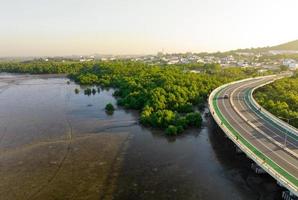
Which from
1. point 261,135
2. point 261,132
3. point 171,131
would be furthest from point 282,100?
point 171,131

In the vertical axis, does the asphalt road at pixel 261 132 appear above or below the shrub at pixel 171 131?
above

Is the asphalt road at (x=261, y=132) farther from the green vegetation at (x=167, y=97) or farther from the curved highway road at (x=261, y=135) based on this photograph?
the green vegetation at (x=167, y=97)

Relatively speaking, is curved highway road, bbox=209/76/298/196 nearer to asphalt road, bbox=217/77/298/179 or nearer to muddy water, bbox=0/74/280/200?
asphalt road, bbox=217/77/298/179

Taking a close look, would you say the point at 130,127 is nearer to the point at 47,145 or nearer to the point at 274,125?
the point at 47,145

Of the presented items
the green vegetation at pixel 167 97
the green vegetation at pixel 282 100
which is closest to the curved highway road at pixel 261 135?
the green vegetation at pixel 282 100

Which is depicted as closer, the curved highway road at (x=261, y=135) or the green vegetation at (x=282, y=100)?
the curved highway road at (x=261, y=135)

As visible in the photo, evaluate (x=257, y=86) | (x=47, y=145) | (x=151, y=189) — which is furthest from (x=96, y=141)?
(x=257, y=86)

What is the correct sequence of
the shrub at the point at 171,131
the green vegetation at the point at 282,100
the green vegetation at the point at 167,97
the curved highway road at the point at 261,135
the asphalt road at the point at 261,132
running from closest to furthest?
the curved highway road at the point at 261,135 → the asphalt road at the point at 261,132 → the shrub at the point at 171,131 → the green vegetation at the point at 282,100 → the green vegetation at the point at 167,97
